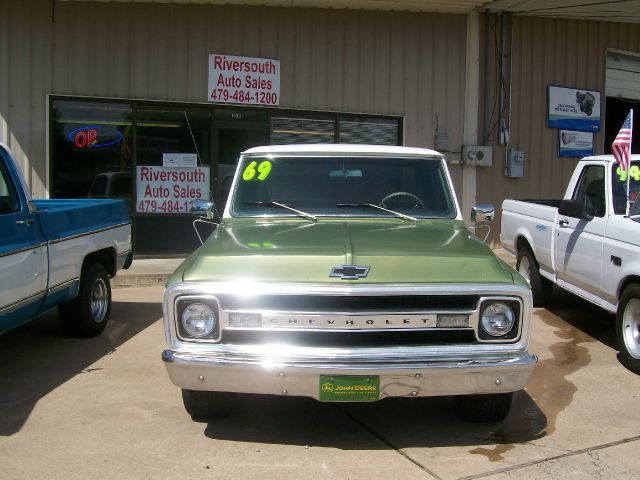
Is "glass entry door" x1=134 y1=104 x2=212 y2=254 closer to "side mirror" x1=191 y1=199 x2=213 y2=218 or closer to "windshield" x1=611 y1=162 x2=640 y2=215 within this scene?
"side mirror" x1=191 y1=199 x2=213 y2=218

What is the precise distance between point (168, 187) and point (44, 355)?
523 centimetres

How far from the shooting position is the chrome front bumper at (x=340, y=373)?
370 centimetres

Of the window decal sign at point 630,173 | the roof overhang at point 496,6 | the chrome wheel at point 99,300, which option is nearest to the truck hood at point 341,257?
the window decal sign at point 630,173

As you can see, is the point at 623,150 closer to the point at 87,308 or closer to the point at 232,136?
the point at 87,308

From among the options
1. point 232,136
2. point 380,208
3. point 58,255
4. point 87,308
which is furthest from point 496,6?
point 58,255

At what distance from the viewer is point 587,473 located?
12.4 feet

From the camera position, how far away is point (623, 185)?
6.29 metres

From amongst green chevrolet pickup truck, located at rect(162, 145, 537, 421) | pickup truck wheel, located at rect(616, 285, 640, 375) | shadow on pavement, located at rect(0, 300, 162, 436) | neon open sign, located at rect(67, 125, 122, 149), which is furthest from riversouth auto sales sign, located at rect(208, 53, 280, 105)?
green chevrolet pickup truck, located at rect(162, 145, 537, 421)

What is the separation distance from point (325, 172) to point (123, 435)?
241cm

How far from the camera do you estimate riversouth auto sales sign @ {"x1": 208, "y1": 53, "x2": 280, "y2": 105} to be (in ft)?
35.9

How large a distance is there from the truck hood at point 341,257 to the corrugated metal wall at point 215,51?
22.4ft

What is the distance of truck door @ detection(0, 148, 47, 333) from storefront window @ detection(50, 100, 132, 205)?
5034 millimetres

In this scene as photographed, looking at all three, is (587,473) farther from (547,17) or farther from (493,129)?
(547,17)

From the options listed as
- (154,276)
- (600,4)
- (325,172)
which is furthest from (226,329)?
(600,4)
